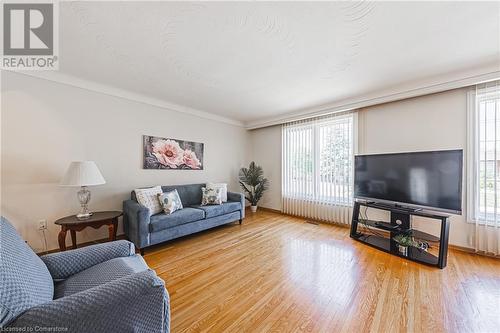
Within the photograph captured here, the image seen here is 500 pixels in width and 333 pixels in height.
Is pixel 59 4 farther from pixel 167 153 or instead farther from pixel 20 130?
pixel 167 153

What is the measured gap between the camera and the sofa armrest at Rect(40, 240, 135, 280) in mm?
1274

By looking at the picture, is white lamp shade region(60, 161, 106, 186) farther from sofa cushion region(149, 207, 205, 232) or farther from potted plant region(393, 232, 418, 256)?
potted plant region(393, 232, 418, 256)

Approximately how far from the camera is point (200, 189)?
3.87 meters

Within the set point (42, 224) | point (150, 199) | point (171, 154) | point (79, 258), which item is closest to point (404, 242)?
point (79, 258)

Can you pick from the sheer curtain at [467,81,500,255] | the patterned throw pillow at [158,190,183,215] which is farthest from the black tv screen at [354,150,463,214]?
the patterned throw pillow at [158,190,183,215]

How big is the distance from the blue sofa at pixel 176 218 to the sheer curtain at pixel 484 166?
11.2 feet

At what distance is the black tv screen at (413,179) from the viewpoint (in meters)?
2.31

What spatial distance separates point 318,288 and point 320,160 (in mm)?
2662

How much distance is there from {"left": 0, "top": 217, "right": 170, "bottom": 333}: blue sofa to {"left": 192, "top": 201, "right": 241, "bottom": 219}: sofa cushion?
2.00 meters

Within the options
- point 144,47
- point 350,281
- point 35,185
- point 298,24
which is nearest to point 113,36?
point 144,47

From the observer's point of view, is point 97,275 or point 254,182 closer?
point 97,275

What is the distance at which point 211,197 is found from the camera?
11.9 ft

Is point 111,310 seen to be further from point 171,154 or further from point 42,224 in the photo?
point 171,154

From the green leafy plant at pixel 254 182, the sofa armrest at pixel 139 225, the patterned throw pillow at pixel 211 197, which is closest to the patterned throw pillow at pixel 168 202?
the sofa armrest at pixel 139 225
